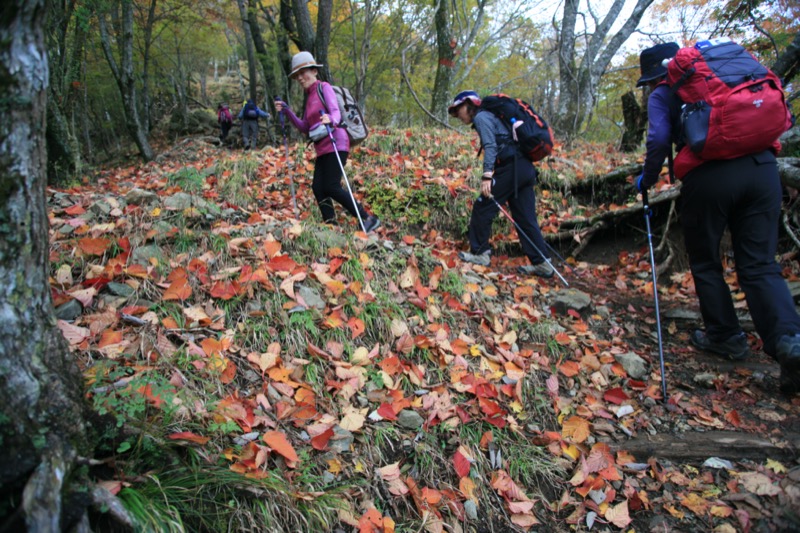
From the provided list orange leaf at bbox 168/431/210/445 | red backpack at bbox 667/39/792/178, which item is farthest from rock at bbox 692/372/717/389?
orange leaf at bbox 168/431/210/445

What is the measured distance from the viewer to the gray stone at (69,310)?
246 centimetres

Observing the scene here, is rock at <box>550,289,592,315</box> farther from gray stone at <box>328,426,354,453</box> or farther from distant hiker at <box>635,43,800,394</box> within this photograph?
gray stone at <box>328,426,354,453</box>

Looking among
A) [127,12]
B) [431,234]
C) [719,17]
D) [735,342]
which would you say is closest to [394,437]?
[735,342]

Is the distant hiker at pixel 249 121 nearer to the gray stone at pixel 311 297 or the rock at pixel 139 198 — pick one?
the rock at pixel 139 198

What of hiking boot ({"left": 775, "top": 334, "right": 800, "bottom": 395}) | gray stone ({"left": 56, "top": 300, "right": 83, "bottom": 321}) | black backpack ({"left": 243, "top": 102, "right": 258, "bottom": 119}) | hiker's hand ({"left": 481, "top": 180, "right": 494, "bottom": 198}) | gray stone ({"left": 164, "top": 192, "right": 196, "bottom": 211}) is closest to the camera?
gray stone ({"left": 56, "top": 300, "right": 83, "bottom": 321})

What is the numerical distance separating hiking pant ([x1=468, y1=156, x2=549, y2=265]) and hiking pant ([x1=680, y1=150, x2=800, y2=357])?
69.2 inches

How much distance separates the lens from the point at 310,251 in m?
3.80

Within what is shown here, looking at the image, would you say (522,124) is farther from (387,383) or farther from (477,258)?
(387,383)

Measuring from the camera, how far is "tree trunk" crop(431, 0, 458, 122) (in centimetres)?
998

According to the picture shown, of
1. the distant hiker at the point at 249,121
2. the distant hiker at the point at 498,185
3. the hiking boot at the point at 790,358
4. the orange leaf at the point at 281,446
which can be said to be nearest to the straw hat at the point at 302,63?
the distant hiker at the point at 498,185

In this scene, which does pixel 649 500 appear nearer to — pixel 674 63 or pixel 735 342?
pixel 735 342

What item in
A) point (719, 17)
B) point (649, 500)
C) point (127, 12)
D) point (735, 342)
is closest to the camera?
point (649, 500)

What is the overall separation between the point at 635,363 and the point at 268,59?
1206cm

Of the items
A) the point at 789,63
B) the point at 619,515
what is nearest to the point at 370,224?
the point at 619,515
